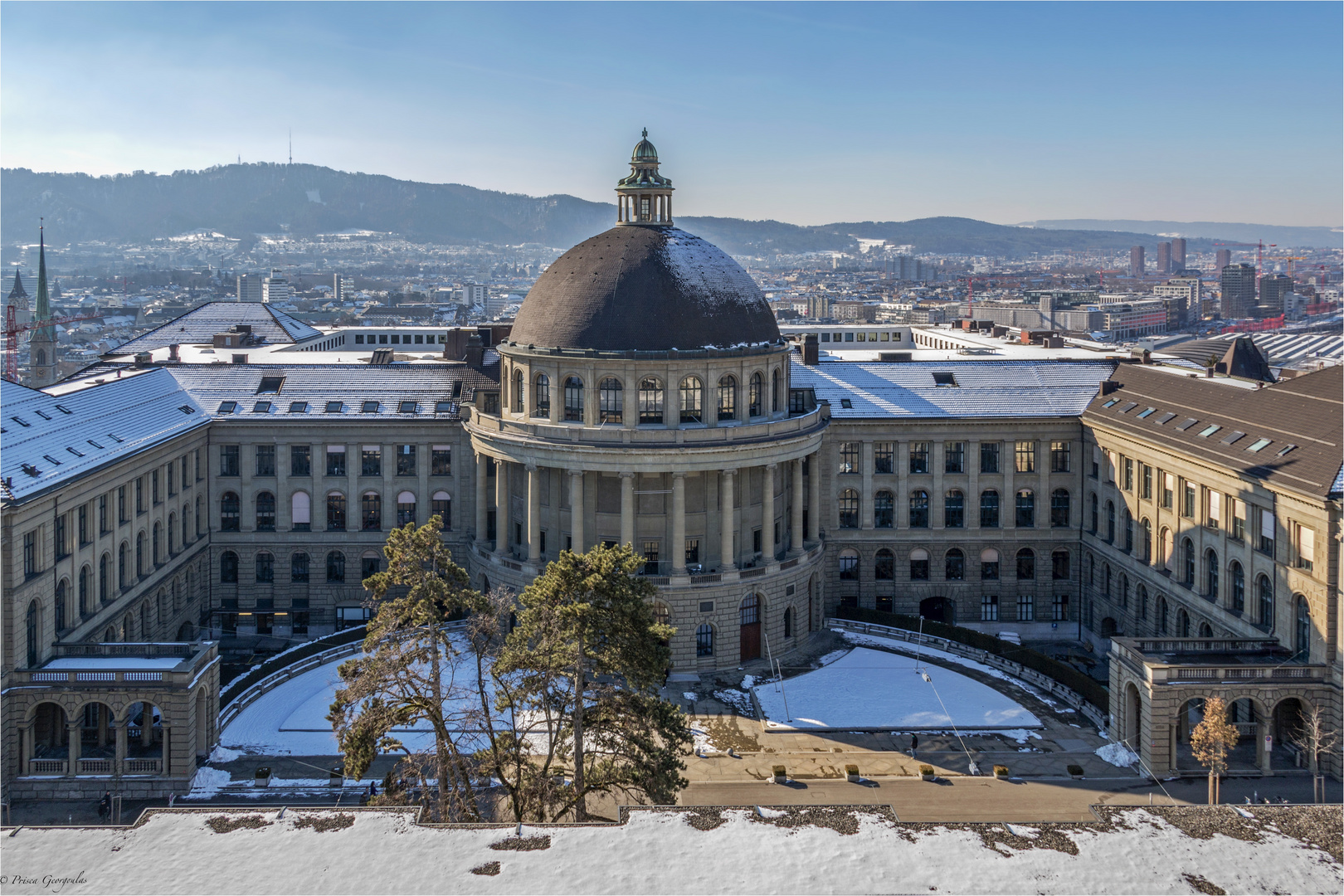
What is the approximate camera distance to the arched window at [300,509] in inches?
4055

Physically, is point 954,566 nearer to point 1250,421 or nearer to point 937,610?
point 937,610

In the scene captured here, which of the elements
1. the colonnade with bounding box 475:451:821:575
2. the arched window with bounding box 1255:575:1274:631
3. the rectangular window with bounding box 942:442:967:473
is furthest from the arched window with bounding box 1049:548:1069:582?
the arched window with bounding box 1255:575:1274:631

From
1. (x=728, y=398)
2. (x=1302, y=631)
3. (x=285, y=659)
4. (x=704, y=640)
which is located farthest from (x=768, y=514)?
(x=285, y=659)

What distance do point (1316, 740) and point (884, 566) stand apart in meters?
43.0

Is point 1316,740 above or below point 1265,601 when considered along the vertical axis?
below

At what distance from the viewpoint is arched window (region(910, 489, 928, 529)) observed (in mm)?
103562

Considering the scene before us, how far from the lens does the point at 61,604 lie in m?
74.6

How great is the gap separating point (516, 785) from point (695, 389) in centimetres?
3990

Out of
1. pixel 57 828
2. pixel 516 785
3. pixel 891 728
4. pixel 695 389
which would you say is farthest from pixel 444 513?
pixel 57 828

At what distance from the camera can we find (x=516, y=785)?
55281 mm

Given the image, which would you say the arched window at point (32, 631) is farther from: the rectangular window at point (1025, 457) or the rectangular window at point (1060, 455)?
the rectangular window at point (1060, 455)

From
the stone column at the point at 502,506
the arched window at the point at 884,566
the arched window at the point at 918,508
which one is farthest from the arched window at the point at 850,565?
the stone column at the point at 502,506

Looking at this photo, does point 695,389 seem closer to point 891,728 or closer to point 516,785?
point 891,728

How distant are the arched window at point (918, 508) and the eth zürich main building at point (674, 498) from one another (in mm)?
233
